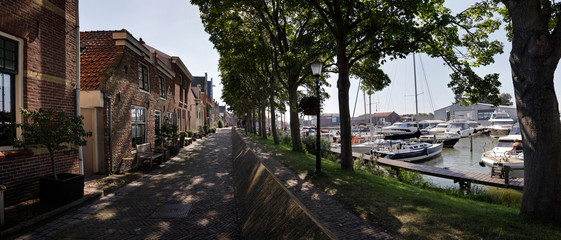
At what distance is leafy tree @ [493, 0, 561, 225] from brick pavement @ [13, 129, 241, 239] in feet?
17.6

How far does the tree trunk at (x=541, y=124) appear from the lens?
13.3 ft

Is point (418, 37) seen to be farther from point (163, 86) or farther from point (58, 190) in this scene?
point (163, 86)

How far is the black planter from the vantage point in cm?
581

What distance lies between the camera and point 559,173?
408cm

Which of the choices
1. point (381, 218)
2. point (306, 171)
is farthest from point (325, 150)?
point (381, 218)

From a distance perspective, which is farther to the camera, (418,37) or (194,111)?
(194,111)

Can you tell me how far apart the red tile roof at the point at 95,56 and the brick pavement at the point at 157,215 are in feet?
13.8

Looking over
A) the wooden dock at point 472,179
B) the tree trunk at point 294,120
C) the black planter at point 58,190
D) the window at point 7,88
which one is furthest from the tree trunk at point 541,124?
the tree trunk at point 294,120

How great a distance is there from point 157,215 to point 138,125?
8.31 metres

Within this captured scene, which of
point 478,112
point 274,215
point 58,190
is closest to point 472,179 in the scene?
point 274,215

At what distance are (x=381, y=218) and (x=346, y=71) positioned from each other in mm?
5836

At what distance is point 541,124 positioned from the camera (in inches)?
161

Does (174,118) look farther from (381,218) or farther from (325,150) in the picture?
(381,218)

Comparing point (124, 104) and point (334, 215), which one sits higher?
point (124, 104)
